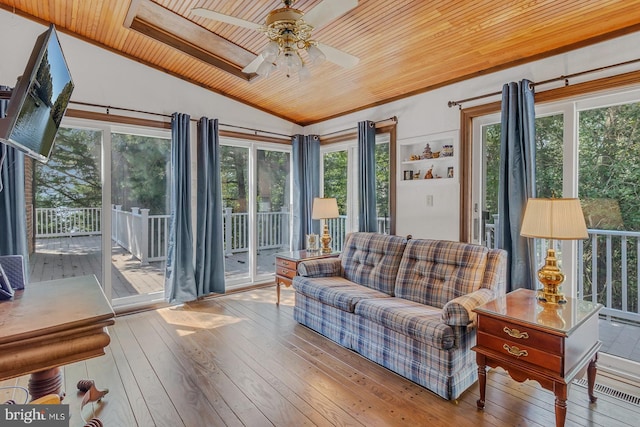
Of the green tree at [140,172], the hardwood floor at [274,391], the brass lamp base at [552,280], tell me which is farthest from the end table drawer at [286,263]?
the brass lamp base at [552,280]

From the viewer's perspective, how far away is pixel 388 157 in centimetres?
454

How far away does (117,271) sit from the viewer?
14.0 ft

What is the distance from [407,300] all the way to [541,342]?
3.89 feet

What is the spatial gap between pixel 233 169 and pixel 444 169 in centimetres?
296

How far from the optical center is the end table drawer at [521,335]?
191cm

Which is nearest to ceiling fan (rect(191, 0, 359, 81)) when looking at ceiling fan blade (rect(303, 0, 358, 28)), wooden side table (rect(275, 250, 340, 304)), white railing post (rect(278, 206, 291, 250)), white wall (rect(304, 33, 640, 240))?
ceiling fan blade (rect(303, 0, 358, 28))

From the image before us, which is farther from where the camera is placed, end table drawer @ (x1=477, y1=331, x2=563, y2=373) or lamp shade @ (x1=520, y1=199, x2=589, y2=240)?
lamp shade @ (x1=520, y1=199, x2=589, y2=240)

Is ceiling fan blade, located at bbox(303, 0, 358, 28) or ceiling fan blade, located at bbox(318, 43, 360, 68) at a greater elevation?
ceiling fan blade, located at bbox(303, 0, 358, 28)

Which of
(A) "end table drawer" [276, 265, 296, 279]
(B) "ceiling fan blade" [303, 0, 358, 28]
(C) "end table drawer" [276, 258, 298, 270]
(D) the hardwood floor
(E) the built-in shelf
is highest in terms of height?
(B) "ceiling fan blade" [303, 0, 358, 28]

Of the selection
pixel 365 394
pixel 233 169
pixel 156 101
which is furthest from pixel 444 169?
pixel 156 101

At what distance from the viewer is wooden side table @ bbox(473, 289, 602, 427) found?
1.89 m

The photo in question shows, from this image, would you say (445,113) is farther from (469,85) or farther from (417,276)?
(417,276)

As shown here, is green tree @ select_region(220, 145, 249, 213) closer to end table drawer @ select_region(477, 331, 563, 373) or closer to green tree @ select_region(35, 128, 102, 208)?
green tree @ select_region(35, 128, 102, 208)

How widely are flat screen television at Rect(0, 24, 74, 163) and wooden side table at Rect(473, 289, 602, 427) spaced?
2656 millimetres
